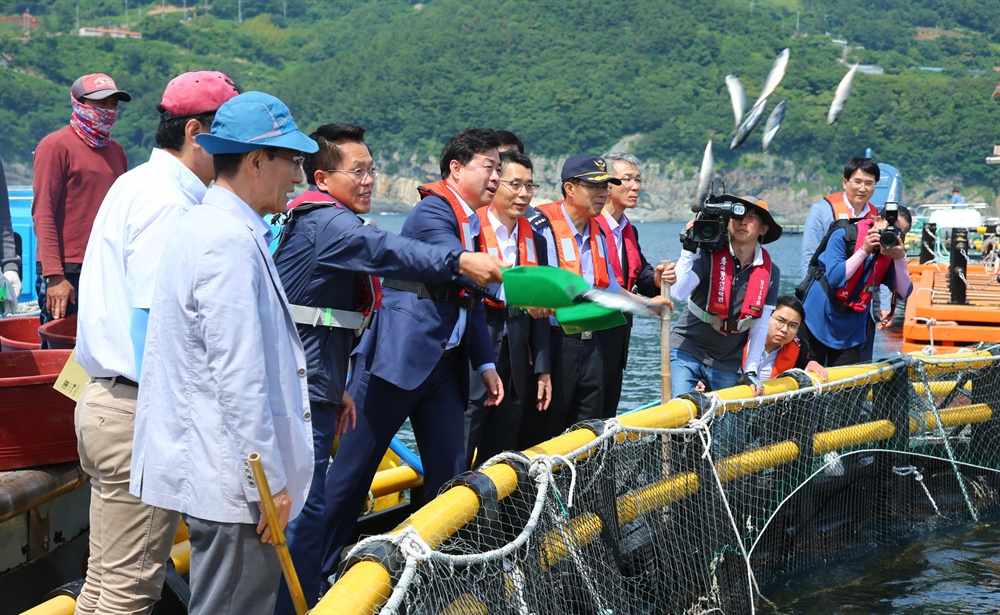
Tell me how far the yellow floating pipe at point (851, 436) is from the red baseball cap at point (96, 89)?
399 centimetres

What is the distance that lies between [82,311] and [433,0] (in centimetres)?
19434

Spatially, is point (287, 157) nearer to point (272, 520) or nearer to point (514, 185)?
point (272, 520)

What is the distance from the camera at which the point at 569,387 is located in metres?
5.73

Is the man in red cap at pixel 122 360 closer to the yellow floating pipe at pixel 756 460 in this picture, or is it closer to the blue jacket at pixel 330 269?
the blue jacket at pixel 330 269

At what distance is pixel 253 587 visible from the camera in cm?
283

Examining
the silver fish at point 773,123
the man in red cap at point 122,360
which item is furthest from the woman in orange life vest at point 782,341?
the man in red cap at point 122,360

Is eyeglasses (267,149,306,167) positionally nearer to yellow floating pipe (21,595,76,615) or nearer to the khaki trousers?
the khaki trousers

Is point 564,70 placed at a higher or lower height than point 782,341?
higher

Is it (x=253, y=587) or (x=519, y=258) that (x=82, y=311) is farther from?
(x=519, y=258)

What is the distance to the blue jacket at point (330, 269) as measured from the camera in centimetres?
355

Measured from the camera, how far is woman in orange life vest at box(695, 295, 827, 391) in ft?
20.5

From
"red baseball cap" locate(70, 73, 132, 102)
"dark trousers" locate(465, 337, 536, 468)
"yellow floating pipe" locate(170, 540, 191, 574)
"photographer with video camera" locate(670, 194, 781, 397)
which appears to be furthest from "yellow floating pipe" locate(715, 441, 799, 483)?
"red baseball cap" locate(70, 73, 132, 102)

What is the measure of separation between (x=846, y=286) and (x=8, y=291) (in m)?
5.04

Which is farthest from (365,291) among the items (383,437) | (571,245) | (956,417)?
(956,417)
